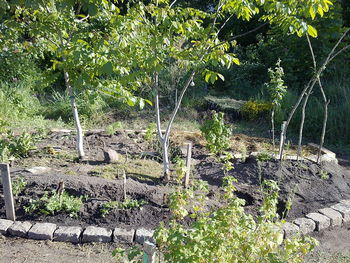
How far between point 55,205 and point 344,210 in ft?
10.6

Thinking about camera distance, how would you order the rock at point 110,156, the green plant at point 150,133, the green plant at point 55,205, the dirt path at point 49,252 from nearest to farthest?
the dirt path at point 49,252
the green plant at point 55,205
the rock at point 110,156
the green plant at point 150,133

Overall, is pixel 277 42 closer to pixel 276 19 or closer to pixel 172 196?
pixel 276 19

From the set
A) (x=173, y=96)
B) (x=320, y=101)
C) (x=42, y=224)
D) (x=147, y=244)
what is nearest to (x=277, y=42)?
(x=320, y=101)

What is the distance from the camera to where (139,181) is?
181 inches

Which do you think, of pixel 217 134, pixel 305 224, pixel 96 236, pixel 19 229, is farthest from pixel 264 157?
pixel 19 229

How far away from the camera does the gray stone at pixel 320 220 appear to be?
409 centimetres

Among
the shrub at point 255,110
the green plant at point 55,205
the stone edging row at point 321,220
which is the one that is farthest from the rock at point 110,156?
the shrub at point 255,110

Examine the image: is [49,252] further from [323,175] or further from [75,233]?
[323,175]

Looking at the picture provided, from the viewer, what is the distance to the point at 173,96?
29.6ft

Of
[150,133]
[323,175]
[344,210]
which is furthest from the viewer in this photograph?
[150,133]

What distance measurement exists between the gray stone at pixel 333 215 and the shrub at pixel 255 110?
151 inches

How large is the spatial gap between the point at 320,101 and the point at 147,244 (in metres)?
7.04

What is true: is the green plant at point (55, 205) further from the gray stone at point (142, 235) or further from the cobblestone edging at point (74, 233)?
the gray stone at point (142, 235)

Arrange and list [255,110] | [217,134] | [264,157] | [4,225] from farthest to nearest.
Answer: [255,110] → [217,134] → [264,157] → [4,225]
